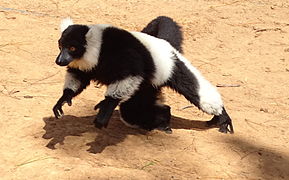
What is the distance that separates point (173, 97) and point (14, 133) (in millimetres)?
2817

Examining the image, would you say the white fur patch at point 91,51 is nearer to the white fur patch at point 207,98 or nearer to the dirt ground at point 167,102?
the dirt ground at point 167,102

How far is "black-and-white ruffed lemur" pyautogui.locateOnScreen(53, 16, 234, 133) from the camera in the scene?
4.88 meters

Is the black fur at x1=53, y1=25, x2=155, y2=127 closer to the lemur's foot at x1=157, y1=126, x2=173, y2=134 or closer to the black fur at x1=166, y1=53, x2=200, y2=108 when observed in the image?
the black fur at x1=166, y1=53, x2=200, y2=108

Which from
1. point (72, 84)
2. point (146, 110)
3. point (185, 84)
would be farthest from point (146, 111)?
point (72, 84)

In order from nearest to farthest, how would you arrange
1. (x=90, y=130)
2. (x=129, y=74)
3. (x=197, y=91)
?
(x=129, y=74) < (x=90, y=130) < (x=197, y=91)

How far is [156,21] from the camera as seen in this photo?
7.07 m

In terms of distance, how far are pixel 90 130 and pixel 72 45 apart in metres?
1.00

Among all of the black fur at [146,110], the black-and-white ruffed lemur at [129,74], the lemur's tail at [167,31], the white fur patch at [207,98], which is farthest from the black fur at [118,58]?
the lemur's tail at [167,31]

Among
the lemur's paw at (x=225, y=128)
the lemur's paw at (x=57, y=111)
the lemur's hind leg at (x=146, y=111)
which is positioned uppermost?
the lemur's paw at (x=57, y=111)

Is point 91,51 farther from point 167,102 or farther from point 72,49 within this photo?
point 167,102

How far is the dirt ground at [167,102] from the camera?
455 cm

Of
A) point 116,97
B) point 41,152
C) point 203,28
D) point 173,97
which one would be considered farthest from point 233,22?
point 41,152

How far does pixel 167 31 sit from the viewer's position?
267 inches

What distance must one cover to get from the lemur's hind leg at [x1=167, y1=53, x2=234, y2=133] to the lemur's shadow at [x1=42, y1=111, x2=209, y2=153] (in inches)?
10.7
